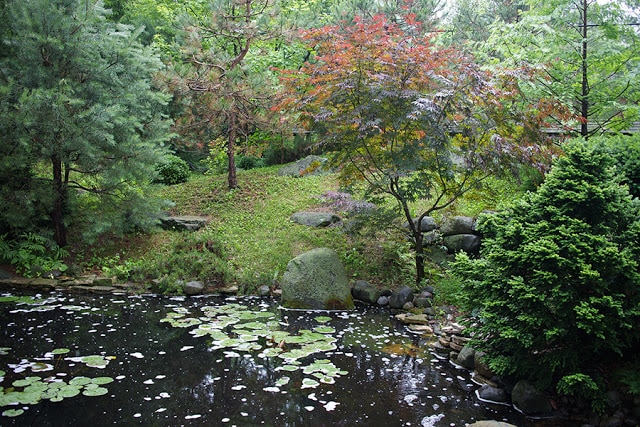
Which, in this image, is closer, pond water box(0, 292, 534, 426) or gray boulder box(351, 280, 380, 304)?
pond water box(0, 292, 534, 426)

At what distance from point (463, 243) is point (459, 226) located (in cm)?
36

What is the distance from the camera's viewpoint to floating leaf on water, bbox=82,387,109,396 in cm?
456

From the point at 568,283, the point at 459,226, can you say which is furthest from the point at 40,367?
the point at 459,226

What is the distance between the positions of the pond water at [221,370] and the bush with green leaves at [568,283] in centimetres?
64

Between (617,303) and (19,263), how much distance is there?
9.40 metres

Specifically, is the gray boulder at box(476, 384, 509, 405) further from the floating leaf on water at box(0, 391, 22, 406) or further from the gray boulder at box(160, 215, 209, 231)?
the gray boulder at box(160, 215, 209, 231)

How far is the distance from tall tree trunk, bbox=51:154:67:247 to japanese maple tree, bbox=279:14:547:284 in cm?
489

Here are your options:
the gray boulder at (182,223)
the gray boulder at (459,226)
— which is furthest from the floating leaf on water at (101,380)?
the gray boulder at (459,226)

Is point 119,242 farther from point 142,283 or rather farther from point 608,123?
point 608,123

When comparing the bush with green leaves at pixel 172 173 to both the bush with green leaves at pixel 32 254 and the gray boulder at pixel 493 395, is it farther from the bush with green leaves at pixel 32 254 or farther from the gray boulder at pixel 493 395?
the gray boulder at pixel 493 395

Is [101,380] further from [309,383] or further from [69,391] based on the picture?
[309,383]

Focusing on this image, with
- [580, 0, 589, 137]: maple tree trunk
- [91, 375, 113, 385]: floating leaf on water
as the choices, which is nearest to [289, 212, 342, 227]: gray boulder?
[580, 0, 589, 137]: maple tree trunk

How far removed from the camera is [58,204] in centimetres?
946

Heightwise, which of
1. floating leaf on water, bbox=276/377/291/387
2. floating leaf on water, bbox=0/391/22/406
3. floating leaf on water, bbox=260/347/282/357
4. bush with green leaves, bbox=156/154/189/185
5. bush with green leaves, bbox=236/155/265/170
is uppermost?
bush with green leaves, bbox=236/155/265/170
